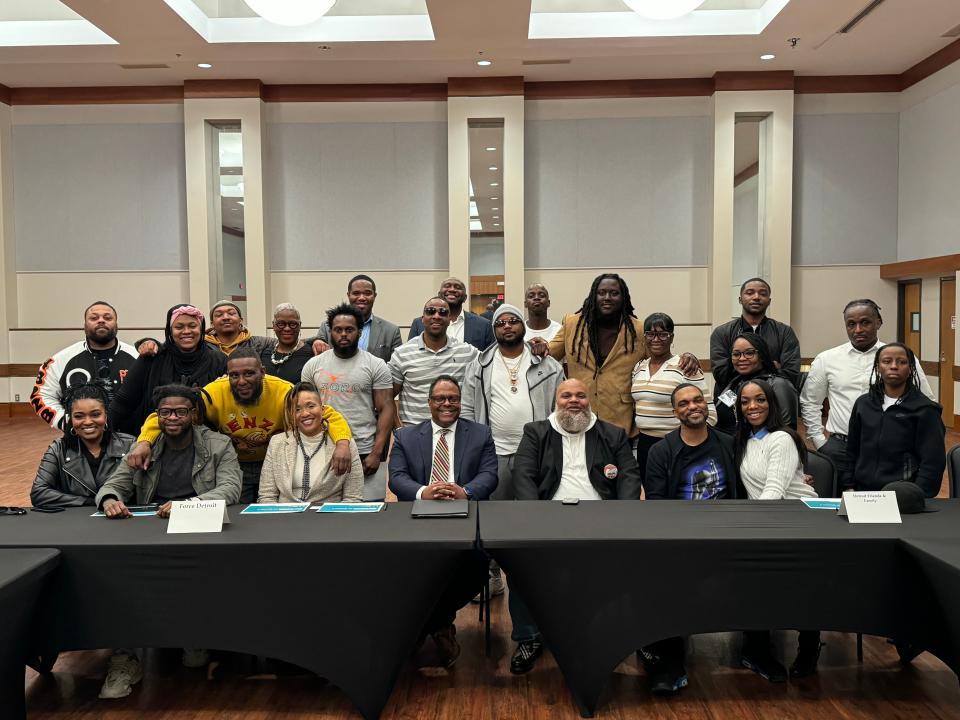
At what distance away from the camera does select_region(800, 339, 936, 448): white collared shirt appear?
403 centimetres

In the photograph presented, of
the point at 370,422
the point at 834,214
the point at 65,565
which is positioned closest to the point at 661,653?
the point at 370,422

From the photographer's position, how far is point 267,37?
28.3 ft

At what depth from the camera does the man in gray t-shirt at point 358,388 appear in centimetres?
399

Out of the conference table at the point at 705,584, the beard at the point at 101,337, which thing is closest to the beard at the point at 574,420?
the conference table at the point at 705,584

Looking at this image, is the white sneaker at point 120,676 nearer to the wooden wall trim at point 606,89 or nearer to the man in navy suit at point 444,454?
the man in navy suit at point 444,454

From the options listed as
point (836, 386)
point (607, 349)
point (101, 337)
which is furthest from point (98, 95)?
point (836, 386)

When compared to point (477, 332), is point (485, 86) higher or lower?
higher

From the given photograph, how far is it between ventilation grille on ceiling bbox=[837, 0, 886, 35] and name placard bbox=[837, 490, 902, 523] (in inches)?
272

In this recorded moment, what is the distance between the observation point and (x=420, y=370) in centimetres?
427

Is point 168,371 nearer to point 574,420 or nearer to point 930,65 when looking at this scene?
point 574,420

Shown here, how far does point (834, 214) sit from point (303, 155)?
286 inches

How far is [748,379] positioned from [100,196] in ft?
32.3

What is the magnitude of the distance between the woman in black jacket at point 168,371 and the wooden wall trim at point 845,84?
9151mm

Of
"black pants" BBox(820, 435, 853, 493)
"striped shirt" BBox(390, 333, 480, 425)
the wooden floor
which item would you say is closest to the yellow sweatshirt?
"striped shirt" BBox(390, 333, 480, 425)
